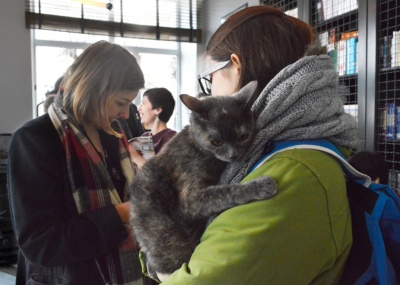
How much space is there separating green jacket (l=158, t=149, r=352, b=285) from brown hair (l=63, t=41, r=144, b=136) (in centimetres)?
86

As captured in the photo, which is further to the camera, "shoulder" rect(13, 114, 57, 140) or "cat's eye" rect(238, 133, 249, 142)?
"shoulder" rect(13, 114, 57, 140)

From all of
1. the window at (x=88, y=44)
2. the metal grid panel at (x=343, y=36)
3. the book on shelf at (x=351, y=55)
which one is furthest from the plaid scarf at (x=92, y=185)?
the window at (x=88, y=44)

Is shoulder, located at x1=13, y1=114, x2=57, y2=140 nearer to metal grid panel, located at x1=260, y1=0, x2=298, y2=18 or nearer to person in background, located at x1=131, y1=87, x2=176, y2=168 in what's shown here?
person in background, located at x1=131, y1=87, x2=176, y2=168

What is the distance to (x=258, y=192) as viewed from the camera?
672 mm

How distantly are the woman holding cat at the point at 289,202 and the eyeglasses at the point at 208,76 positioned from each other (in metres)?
0.09

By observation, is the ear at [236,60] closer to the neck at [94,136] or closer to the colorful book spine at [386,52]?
the neck at [94,136]

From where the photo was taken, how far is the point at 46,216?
1.22 meters

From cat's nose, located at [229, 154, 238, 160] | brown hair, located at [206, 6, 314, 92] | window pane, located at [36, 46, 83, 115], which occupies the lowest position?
cat's nose, located at [229, 154, 238, 160]

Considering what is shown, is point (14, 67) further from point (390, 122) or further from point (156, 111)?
point (390, 122)

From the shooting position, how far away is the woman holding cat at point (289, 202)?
64 cm

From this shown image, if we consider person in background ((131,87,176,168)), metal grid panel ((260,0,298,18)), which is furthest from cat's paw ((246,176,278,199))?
metal grid panel ((260,0,298,18))

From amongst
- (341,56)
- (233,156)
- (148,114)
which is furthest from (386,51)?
(233,156)

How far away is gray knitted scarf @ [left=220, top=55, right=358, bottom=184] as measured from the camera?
754 mm

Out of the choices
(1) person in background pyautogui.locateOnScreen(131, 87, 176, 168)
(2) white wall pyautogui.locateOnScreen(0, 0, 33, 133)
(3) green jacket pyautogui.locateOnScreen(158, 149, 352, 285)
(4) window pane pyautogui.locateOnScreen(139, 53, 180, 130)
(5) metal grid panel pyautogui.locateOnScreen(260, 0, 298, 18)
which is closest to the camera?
(3) green jacket pyautogui.locateOnScreen(158, 149, 352, 285)
